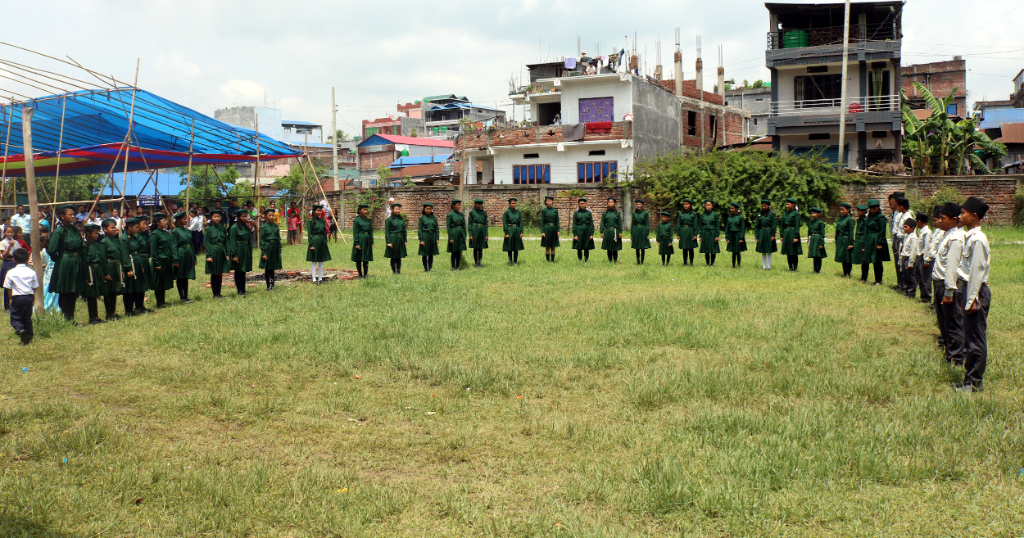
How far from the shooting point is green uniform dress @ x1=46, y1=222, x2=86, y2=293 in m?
10.9

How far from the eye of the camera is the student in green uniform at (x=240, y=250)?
1344 cm

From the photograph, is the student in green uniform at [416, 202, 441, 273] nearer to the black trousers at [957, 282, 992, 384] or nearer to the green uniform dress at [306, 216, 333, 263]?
the green uniform dress at [306, 216, 333, 263]

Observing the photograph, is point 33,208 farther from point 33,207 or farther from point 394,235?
point 394,235

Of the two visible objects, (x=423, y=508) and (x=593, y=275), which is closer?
(x=423, y=508)

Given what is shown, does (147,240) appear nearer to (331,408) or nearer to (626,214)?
(331,408)

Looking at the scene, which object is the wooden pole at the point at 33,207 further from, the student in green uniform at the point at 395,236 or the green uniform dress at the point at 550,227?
the green uniform dress at the point at 550,227

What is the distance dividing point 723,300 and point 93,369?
8.50 metres

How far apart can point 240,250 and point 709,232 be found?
416 inches

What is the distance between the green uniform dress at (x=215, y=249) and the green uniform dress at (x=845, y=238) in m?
12.0

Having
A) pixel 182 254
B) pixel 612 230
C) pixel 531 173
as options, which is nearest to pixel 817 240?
pixel 612 230

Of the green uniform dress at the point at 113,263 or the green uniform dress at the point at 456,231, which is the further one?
the green uniform dress at the point at 456,231

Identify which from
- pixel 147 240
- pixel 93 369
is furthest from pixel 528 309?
pixel 147 240

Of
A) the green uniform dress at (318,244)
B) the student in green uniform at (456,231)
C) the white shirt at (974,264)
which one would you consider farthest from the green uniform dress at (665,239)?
the white shirt at (974,264)

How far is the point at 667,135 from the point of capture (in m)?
39.7
